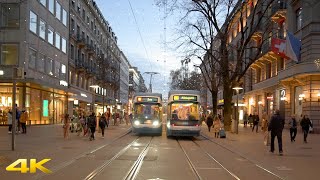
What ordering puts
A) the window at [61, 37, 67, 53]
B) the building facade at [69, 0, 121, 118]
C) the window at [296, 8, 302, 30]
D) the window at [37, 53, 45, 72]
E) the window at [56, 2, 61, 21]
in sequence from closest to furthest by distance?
the window at [296, 8, 302, 30] < the window at [37, 53, 45, 72] < the window at [56, 2, 61, 21] < the window at [61, 37, 67, 53] < the building facade at [69, 0, 121, 118]

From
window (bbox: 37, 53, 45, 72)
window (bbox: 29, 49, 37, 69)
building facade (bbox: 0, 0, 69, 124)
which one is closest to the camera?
building facade (bbox: 0, 0, 69, 124)

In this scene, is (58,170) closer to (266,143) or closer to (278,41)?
(266,143)

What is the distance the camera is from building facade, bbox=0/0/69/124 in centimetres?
4012

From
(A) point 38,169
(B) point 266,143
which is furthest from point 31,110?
(A) point 38,169

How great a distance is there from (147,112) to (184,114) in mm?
3800

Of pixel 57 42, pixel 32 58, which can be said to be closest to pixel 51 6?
pixel 57 42

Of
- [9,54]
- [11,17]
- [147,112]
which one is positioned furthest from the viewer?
[9,54]

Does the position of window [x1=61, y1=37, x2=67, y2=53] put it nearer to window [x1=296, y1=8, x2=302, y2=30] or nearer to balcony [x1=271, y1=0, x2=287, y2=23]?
balcony [x1=271, y1=0, x2=287, y2=23]

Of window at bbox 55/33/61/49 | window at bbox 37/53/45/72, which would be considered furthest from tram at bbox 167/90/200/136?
window at bbox 55/33/61/49

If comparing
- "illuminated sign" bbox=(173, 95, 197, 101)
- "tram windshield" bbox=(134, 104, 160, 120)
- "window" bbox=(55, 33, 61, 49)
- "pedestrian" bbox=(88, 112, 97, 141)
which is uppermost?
"window" bbox=(55, 33, 61, 49)

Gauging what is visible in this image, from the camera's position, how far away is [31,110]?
43.6 metres

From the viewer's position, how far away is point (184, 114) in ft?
102

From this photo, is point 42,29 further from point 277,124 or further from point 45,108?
point 277,124

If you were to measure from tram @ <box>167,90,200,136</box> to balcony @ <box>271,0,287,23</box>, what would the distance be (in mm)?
17509
